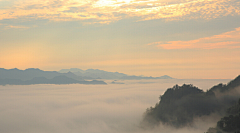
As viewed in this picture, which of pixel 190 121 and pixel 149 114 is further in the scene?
pixel 149 114

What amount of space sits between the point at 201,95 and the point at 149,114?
36.1m

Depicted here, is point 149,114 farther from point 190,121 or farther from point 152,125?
point 190,121

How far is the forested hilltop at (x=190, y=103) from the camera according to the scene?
10906 centimetres

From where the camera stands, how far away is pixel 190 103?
119 m

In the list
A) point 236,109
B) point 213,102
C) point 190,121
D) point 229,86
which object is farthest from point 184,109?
point 236,109

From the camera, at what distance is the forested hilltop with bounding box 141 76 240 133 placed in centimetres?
10906

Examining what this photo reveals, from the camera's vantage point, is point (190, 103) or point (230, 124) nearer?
point (230, 124)

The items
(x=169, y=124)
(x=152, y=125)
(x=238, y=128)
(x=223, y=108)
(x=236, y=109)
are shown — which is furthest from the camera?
(x=152, y=125)

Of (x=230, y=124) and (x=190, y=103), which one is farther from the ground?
(x=190, y=103)

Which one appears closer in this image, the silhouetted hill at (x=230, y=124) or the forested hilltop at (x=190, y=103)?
the silhouetted hill at (x=230, y=124)

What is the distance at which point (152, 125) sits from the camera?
138250 mm

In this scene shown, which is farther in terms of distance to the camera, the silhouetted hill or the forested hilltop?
the forested hilltop

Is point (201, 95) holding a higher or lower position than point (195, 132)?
higher

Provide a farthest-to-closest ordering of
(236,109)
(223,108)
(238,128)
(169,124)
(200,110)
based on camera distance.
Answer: (169,124)
(200,110)
(223,108)
(236,109)
(238,128)
